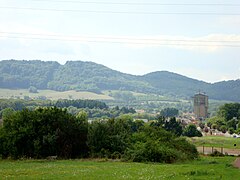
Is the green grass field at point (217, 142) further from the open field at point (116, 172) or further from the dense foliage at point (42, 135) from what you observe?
the open field at point (116, 172)

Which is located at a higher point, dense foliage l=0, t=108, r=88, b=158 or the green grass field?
dense foliage l=0, t=108, r=88, b=158

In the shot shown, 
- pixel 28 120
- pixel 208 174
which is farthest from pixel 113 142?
pixel 208 174

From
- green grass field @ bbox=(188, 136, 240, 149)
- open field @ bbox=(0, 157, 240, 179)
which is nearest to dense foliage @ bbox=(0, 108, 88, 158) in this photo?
open field @ bbox=(0, 157, 240, 179)

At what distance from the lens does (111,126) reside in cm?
4528

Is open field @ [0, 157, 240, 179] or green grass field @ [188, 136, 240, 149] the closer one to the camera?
open field @ [0, 157, 240, 179]

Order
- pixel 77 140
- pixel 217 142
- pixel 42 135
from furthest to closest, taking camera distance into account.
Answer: pixel 217 142 < pixel 77 140 < pixel 42 135

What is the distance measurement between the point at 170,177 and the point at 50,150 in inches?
903

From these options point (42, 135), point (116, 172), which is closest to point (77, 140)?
point (42, 135)

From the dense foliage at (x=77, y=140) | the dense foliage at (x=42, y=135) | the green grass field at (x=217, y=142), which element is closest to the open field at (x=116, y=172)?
the dense foliage at (x=77, y=140)

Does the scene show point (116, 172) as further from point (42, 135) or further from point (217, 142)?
point (217, 142)

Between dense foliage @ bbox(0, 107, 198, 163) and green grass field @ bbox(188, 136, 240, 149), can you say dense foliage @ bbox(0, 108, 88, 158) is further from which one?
green grass field @ bbox(188, 136, 240, 149)

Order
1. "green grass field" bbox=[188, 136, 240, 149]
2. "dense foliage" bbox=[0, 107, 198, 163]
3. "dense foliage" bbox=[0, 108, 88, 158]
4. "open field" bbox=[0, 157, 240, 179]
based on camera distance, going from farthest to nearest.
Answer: "green grass field" bbox=[188, 136, 240, 149], "dense foliage" bbox=[0, 108, 88, 158], "dense foliage" bbox=[0, 107, 198, 163], "open field" bbox=[0, 157, 240, 179]

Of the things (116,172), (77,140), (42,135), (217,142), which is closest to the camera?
(116,172)

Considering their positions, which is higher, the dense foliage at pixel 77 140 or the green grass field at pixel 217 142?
the dense foliage at pixel 77 140
